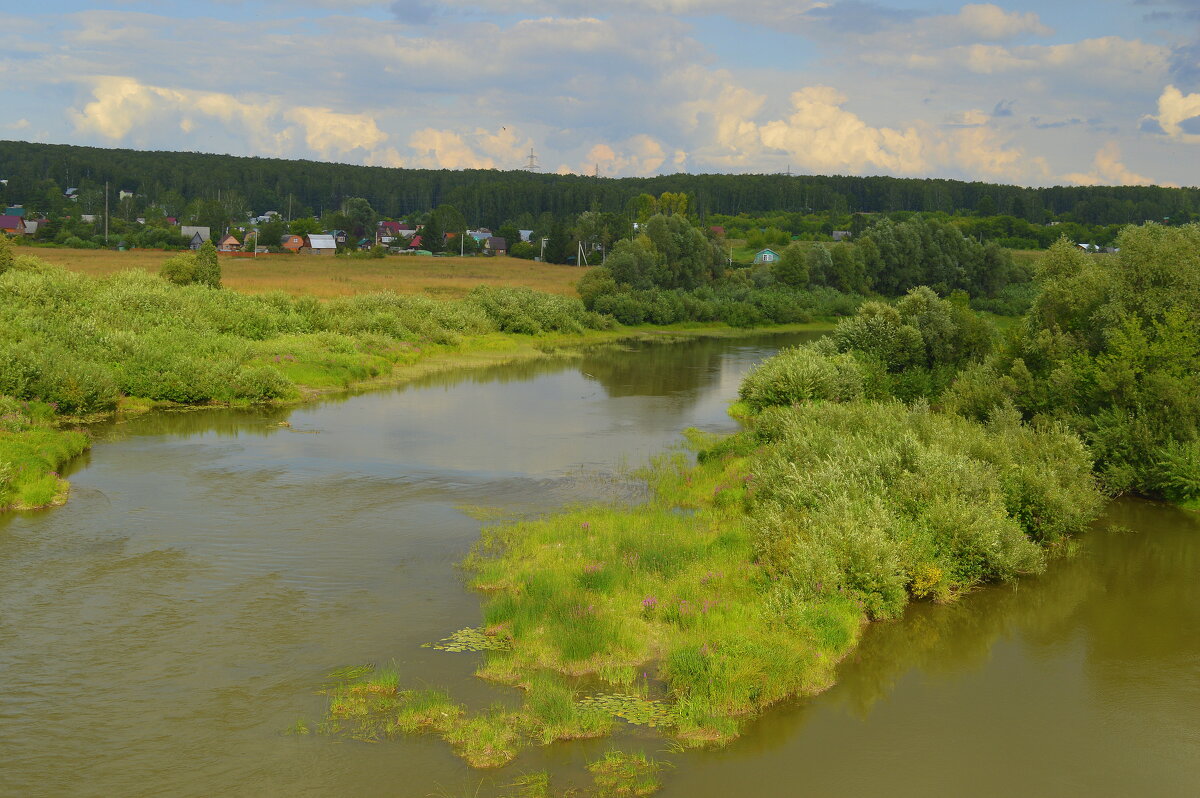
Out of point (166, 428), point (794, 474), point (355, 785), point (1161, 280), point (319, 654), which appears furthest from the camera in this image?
point (166, 428)

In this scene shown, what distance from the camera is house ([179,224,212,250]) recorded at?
348 feet

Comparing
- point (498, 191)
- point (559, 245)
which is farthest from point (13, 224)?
point (498, 191)

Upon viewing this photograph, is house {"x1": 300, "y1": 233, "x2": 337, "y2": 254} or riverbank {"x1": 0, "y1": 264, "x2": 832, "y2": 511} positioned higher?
house {"x1": 300, "y1": 233, "x2": 337, "y2": 254}

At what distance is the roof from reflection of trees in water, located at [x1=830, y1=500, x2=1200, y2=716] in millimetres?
109966

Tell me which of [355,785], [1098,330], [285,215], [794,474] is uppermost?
[285,215]

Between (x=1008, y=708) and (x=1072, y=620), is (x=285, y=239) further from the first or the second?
(x=1008, y=708)

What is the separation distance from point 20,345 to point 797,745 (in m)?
24.4

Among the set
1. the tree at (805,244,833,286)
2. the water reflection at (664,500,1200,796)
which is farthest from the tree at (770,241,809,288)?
the water reflection at (664,500,1200,796)

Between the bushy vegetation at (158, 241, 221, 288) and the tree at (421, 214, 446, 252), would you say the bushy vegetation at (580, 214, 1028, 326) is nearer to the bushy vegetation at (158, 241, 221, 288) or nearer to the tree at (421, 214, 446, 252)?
the bushy vegetation at (158, 241, 221, 288)

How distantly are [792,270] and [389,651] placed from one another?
7342 centimetres

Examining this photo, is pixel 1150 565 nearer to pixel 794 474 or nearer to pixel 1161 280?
pixel 794 474

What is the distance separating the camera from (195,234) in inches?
4427

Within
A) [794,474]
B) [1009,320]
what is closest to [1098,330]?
[794,474]

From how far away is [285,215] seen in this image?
555 ft
